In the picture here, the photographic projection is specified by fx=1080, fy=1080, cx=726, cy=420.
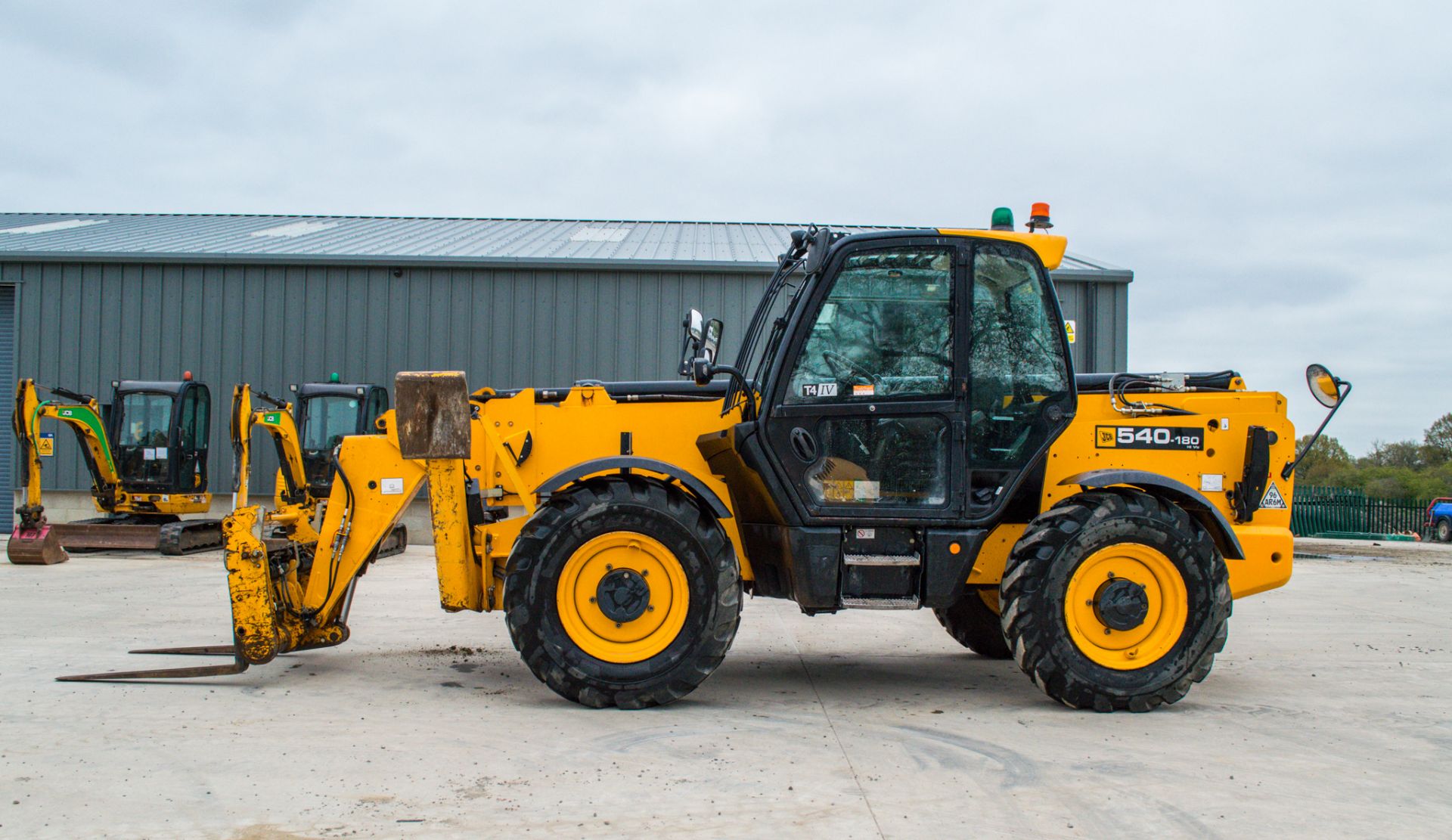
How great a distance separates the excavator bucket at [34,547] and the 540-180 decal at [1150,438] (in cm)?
1278

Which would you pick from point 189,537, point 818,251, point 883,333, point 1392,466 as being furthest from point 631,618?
point 1392,466

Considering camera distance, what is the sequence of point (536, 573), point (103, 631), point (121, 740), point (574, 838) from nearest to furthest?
point (574, 838) → point (121, 740) → point (536, 573) → point (103, 631)

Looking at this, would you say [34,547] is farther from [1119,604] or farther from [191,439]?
[1119,604]

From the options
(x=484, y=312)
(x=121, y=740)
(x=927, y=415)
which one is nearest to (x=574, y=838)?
(x=121, y=740)

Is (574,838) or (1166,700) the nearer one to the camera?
(574,838)

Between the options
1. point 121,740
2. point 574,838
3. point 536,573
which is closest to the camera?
point 574,838

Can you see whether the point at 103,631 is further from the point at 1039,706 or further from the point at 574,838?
the point at 1039,706

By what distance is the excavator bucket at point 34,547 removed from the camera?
1313cm

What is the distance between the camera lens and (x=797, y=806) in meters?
3.97

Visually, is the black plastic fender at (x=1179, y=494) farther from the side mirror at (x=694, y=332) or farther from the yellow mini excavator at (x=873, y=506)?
the side mirror at (x=694, y=332)

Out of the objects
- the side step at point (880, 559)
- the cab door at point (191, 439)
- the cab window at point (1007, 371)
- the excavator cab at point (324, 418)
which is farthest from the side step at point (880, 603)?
the cab door at point (191, 439)

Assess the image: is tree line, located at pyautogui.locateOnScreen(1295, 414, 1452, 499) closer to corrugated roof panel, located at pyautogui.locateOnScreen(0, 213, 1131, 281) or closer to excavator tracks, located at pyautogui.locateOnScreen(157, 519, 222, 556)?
corrugated roof panel, located at pyautogui.locateOnScreen(0, 213, 1131, 281)

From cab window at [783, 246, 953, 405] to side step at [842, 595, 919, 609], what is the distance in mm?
1079

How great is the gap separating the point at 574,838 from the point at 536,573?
2.05 m
